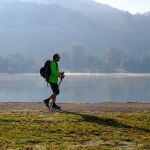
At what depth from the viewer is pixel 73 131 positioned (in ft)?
54.1

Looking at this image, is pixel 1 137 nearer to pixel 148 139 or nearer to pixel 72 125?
pixel 72 125

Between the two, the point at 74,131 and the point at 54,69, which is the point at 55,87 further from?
the point at 74,131

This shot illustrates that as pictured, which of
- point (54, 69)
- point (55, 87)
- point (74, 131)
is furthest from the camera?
point (55, 87)

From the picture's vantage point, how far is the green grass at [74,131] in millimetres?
14180

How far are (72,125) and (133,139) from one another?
300 cm

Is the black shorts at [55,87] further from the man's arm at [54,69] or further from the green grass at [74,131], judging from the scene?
the green grass at [74,131]

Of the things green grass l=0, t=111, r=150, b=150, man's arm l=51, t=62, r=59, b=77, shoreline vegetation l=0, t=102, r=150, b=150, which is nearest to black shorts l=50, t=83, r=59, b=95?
man's arm l=51, t=62, r=59, b=77

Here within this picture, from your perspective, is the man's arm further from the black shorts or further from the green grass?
the green grass

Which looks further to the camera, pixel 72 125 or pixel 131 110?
pixel 131 110

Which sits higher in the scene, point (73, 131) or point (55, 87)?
point (55, 87)

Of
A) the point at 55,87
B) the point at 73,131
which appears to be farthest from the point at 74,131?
the point at 55,87

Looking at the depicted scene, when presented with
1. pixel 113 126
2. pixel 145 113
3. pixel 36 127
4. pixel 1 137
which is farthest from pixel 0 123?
pixel 145 113

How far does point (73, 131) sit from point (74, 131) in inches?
1.3

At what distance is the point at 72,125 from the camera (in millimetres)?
17656
